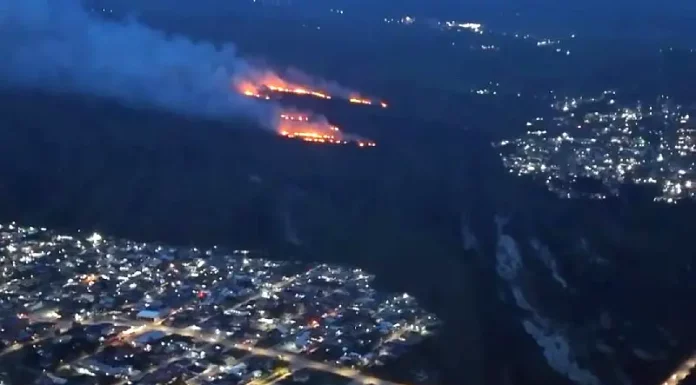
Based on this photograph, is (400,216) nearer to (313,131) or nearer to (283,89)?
(313,131)

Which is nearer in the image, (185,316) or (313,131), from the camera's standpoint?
(185,316)

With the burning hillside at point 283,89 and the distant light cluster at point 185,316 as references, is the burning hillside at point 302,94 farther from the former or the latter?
the distant light cluster at point 185,316

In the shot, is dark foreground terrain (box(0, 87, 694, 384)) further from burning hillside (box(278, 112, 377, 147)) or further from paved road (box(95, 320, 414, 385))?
paved road (box(95, 320, 414, 385))

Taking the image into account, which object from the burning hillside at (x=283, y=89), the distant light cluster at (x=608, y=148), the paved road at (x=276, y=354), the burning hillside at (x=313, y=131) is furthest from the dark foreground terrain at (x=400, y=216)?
Answer: the burning hillside at (x=283, y=89)

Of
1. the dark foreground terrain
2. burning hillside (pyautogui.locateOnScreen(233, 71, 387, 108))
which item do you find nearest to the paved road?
the dark foreground terrain

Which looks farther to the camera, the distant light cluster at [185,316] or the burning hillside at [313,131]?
the burning hillside at [313,131]

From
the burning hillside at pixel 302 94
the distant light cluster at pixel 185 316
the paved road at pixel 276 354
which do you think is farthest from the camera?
the burning hillside at pixel 302 94

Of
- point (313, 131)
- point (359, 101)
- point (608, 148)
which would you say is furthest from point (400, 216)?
point (359, 101)

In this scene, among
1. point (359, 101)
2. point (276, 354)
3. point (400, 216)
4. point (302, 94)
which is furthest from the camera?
point (302, 94)
